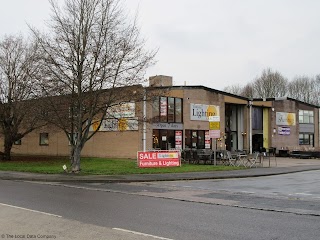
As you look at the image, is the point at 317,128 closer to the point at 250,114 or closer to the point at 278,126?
the point at 278,126

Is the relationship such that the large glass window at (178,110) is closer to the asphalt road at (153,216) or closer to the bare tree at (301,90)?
the asphalt road at (153,216)

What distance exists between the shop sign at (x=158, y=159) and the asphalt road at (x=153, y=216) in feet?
33.8

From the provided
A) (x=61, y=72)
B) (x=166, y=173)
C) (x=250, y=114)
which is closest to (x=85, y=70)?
(x=61, y=72)

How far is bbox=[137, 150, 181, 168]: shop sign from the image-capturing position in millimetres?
24703

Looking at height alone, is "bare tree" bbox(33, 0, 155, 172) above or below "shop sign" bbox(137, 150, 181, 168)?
above

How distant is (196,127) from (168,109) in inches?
146

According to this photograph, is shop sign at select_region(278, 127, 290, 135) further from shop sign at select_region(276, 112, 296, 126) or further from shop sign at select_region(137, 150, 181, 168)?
shop sign at select_region(137, 150, 181, 168)

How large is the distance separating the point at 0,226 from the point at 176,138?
89.8 ft

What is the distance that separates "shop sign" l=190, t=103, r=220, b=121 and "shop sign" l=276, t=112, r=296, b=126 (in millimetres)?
12059

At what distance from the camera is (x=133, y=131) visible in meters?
32.7

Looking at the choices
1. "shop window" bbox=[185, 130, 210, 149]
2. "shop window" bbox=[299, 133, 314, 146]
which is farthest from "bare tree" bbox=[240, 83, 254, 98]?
"shop window" bbox=[185, 130, 210, 149]

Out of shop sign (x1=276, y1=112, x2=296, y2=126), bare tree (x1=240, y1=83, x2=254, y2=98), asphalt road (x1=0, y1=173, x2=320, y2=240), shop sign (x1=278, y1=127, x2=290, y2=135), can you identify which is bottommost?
asphalt road (x1=0, y1=173, x2=320, y2=240)

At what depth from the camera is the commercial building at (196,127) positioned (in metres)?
32.4

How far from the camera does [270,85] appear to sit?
74812 millimetres
